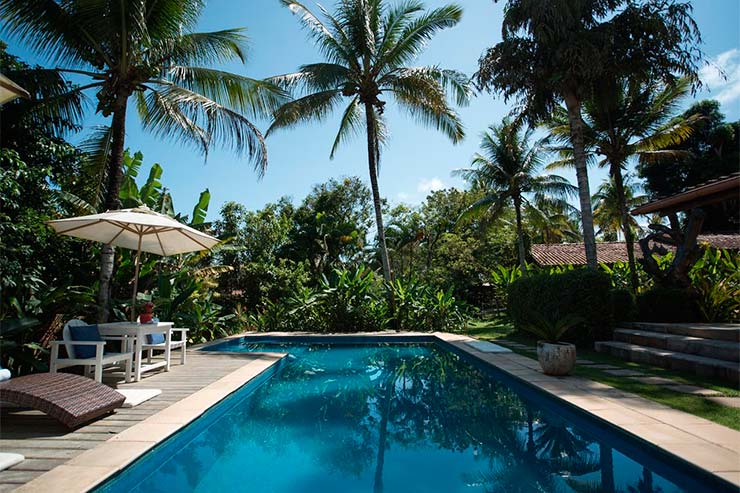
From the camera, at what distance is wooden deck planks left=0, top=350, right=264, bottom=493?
2.97 m

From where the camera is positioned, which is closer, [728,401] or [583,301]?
[728,401]

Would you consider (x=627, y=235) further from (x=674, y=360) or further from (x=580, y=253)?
(x=580, y=253)

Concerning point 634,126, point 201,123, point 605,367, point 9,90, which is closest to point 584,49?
point 634,126

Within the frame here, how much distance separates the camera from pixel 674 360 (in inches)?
248

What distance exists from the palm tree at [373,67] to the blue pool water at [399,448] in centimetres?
767

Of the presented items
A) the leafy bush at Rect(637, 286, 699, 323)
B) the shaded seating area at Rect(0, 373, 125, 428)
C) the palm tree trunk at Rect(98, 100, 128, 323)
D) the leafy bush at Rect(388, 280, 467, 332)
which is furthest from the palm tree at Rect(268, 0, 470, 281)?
the shaded seating area at Rect(0, 373, 125, 428)

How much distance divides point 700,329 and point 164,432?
26.3 ft

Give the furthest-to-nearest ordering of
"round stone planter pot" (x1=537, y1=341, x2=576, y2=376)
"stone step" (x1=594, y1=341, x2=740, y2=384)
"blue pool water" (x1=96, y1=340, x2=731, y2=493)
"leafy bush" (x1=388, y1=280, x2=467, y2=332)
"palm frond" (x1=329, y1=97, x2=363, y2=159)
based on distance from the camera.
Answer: "palm frond" (x1=329, y1=97, x2=363, y2=159) → "leafy bush" (x1=388, y1=280, x2=467, y2=332) → "round stone planter pot" (x1=537, y1=341, x2=576, y2=376) → "stone step" (x1=594, y1=341, x2=740, y2=384) → "blue pool water" (x1=96, y1=340, x2=731, y2=493)

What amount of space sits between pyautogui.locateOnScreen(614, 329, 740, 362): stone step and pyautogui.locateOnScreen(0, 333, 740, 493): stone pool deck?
2.00 meters

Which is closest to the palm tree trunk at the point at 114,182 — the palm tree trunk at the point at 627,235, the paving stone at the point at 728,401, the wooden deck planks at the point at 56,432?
the wooden deck planks at the point at 56,432

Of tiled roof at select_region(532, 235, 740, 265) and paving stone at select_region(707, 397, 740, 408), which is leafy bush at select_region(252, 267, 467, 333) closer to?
paving stone at select_region(707, 397, 740, 408)

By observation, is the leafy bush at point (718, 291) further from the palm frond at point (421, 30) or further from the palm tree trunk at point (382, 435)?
the palm frond at point (421, 30)

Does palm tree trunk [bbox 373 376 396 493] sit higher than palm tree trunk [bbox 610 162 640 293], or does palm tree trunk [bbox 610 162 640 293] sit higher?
palm tree trunk [bbox 610 162 640 293]

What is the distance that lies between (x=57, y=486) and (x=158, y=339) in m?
4.86
